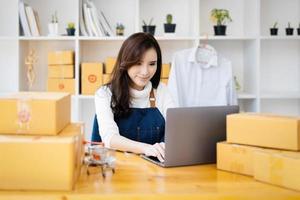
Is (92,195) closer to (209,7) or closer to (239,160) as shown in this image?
(239,160)

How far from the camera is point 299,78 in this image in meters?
3.95

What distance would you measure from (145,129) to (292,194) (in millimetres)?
1145

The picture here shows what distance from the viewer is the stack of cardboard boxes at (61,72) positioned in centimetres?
353

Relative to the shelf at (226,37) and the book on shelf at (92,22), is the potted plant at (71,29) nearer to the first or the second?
the book on shelf at (92,22)

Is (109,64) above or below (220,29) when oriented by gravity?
below

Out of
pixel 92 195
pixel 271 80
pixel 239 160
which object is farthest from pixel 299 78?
pixel 92 195

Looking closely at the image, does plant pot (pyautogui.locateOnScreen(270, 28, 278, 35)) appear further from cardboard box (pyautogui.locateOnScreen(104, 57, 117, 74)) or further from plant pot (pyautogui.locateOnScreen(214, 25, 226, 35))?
cardboard box (pyautogui.locateOnScreen(104, 57, 117, 74))

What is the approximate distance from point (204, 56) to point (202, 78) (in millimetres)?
175

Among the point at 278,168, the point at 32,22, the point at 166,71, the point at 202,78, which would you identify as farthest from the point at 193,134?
the point at 32,22

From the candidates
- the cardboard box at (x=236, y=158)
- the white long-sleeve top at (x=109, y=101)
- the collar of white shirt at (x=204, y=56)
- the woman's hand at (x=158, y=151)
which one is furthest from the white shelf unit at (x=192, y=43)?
the cardboard box at (x=236, y=158)

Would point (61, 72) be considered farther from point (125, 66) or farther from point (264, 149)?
point (264, 149)

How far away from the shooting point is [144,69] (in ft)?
7.20

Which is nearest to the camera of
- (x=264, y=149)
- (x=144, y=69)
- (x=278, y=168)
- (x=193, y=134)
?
(x=278, y=168)

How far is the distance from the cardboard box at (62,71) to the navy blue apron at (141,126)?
134cm
